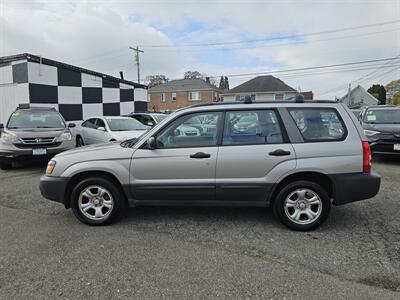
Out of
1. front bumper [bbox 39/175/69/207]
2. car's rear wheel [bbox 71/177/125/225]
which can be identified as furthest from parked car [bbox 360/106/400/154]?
front bumper [bbox 39/175/69/207]

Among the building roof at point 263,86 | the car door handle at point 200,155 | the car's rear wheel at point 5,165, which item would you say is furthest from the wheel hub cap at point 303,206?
the building roof at point 263,86

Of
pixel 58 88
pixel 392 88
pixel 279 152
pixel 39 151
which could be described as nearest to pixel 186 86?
pixel 392 88

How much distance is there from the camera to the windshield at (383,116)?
8971mm

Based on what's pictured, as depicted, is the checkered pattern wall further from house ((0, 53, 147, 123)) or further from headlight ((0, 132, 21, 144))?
headlight ((0, 132, 21, 144))

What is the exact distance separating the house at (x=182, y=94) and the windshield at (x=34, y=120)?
35.9 m

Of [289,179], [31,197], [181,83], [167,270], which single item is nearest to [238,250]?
[167,270]

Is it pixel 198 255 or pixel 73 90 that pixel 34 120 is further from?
pixel 198 255

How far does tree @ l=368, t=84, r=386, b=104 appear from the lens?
3997 centimetres

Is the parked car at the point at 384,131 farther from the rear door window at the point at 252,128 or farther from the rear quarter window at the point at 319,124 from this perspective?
the rear door window at the point at 252,128

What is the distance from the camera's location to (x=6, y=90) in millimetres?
12156

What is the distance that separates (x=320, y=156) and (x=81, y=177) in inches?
118

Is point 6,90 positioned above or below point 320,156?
above

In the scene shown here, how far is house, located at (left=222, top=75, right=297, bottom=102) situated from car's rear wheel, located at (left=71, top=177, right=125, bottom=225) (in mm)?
35720

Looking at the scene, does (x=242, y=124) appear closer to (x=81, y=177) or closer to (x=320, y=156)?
(x=320, y=156)
